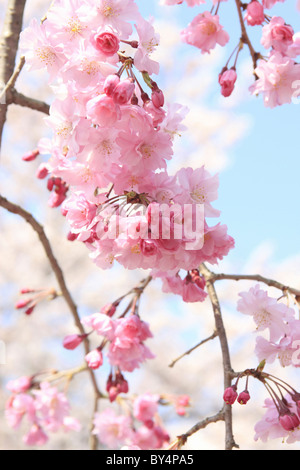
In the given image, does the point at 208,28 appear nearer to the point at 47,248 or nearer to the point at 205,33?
the point at 205,33

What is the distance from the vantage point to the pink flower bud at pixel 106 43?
0.94 meters

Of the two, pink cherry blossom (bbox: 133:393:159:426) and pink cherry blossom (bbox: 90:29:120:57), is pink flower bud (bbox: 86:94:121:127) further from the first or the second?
pink cherry blossom (bbox: 133:393:159:426)

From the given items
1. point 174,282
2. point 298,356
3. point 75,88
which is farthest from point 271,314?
point 75,88

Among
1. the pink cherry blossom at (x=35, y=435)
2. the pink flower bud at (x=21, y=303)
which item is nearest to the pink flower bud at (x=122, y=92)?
the pink flower bud at (x=21, y=303)

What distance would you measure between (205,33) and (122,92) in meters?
0.95

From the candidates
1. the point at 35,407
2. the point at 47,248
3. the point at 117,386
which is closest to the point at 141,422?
the point at 35,407

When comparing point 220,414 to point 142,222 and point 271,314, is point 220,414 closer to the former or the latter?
point 271,314

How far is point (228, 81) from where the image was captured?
1506 mm

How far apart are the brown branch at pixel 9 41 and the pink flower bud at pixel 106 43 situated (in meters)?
0.56

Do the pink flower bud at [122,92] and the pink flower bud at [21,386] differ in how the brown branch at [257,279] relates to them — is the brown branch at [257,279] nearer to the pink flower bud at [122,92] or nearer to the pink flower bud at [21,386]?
the pink flower bud at [122,92]

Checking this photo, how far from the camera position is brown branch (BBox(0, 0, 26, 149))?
1444 mm

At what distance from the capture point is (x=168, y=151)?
1.02 m

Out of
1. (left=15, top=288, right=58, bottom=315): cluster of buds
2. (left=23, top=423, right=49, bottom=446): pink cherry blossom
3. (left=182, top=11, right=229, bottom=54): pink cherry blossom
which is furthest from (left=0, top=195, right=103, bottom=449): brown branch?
(left=182, top=11, right=229, bottom=54): pink cherry blossom

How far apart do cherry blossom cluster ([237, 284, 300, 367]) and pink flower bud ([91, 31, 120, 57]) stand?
731 mm
